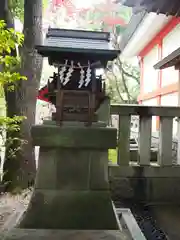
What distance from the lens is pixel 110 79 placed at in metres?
16.6

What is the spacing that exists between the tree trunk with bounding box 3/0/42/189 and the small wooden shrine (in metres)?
2.89

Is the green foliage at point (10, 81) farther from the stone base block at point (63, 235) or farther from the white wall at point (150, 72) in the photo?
the white wall at point (150, 72)

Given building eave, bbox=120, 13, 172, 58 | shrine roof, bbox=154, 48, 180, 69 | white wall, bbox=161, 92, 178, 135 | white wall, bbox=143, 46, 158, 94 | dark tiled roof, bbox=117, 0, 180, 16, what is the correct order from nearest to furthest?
dark tiled roof, bbox=117, 0, 180, 16 < shrine roof, bbox=154, 48, 180, 69 < white wall, bbox=161, 92, 178, 135 < building eave, bbox=120, 13, 172, 58 < white wall, bbox=143, 46, 158, 94

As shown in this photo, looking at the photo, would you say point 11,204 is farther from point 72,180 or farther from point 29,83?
point 29,83

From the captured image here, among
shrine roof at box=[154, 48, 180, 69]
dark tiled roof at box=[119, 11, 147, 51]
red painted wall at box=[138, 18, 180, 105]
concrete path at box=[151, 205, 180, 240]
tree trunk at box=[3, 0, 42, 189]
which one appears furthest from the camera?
dark tiled roof at box=[119, 11, 147, 51]

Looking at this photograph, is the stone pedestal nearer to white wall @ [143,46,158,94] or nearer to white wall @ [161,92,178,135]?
white wall @ [161,92,178,135]

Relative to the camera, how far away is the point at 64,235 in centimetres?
369

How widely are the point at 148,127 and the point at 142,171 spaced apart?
2.66 feet

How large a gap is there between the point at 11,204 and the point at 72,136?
2766 millimetres

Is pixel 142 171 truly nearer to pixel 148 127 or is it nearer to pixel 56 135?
pixel 148 127

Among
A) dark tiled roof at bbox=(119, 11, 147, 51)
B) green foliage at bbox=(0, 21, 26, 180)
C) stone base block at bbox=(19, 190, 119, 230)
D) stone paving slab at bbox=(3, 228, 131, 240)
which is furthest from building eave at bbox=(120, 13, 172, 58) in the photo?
stone paving slab at bbox=(3, 228, 131, 240)

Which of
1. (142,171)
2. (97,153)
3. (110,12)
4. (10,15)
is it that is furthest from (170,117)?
(110,12)

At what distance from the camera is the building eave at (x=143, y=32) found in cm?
894

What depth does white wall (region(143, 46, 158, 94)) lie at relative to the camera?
439 inches
